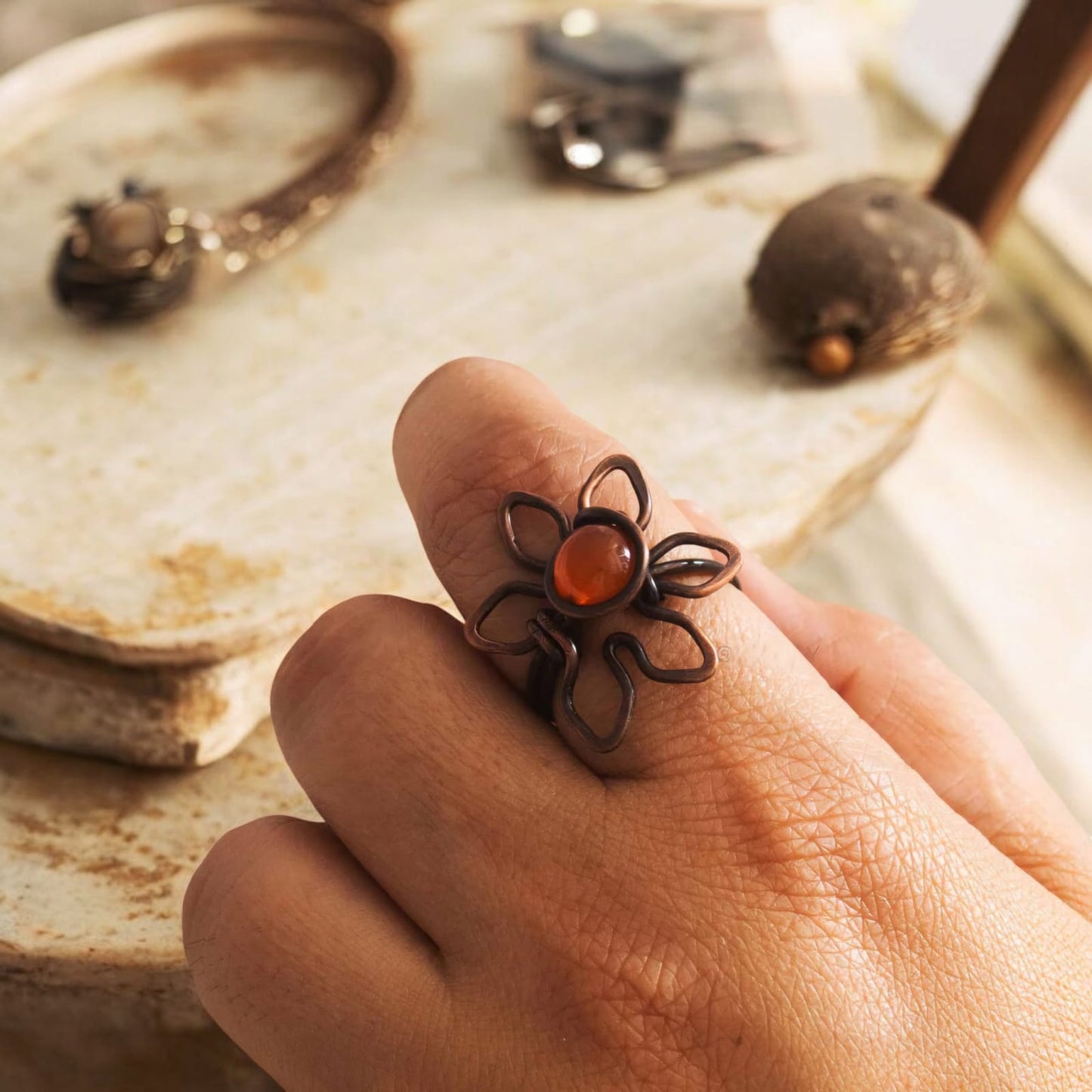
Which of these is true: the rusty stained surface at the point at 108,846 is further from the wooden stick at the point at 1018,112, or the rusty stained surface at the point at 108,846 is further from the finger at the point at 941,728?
the wooden stick at the point at 1018,112

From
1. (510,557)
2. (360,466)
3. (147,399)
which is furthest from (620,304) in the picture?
(510,557)

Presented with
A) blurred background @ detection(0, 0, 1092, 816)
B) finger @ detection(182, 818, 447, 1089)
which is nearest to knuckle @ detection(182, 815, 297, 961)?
finger @ detection(182, 818, 447, 1089)

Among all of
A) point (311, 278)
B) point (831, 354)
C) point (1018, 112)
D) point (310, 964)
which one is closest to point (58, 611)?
point (310, 964)

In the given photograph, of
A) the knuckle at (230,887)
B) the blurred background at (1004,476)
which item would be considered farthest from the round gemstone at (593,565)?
the blurred background at (1004,476)

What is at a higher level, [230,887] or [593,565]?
[593,565]

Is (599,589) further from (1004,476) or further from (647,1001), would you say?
(1004,476)

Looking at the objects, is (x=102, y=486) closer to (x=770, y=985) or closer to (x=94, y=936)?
(x=94, y=936)
